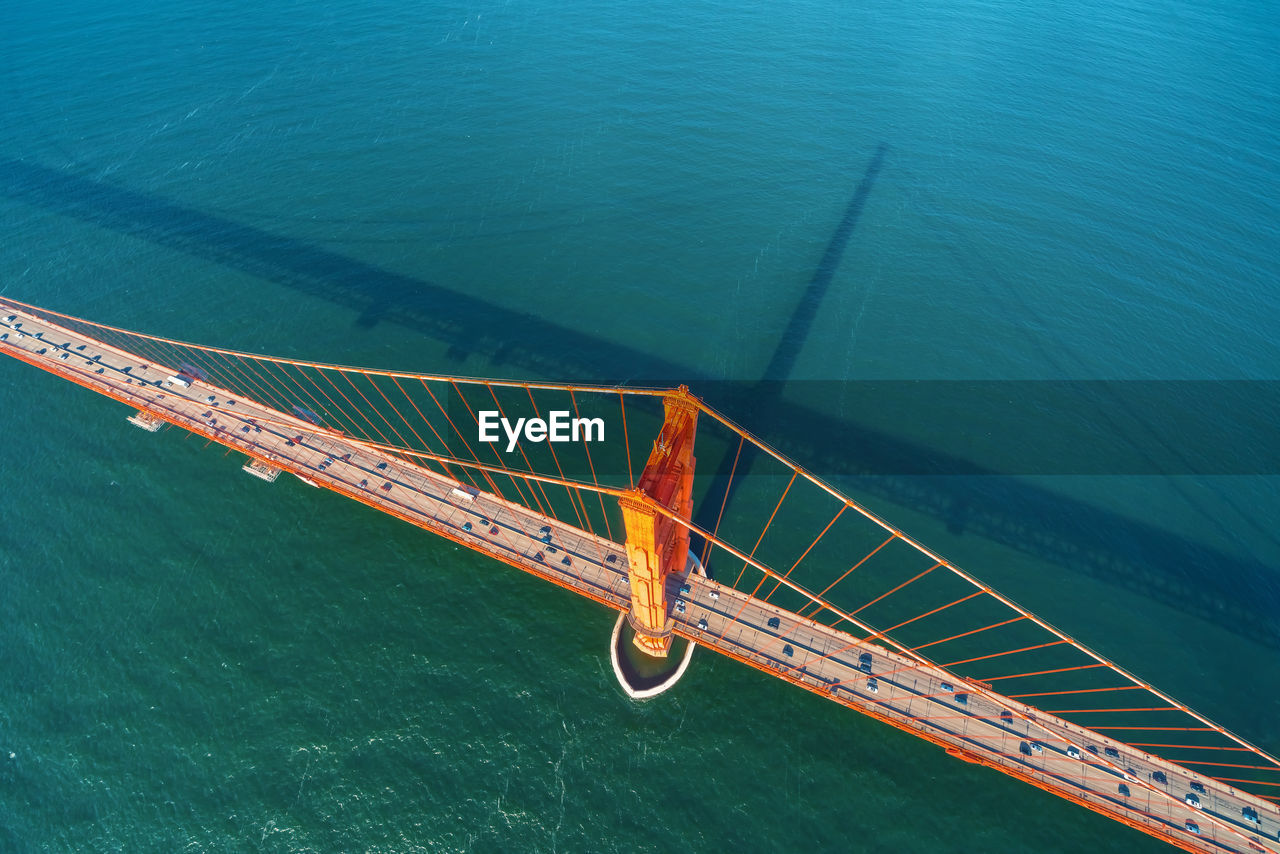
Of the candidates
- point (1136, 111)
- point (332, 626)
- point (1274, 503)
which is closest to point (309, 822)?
point (332, 626)

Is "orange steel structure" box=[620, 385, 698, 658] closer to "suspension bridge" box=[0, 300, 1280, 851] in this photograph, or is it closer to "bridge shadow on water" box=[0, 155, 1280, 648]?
"suspension bridge" box=[0, 300, 1280, 851]

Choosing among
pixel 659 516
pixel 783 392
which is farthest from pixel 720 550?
pixel 783 392

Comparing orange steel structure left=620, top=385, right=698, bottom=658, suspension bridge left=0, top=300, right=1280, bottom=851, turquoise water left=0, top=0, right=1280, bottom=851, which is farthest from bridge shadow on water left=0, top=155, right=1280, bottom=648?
orange steel structure left=620, top=385, right=698, bottom=658

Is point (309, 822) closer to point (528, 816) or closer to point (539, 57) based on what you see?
point (528, 816)

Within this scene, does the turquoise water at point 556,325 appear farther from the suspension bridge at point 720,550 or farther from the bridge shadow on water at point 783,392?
the suspension bridge at point 720,550

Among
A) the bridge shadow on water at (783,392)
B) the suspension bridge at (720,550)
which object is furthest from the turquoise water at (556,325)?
the suspension bridge at (720,550)

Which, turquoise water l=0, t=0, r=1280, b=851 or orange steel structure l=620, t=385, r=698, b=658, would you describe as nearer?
orange steel structure l=620, t=385, r=698, b=658
